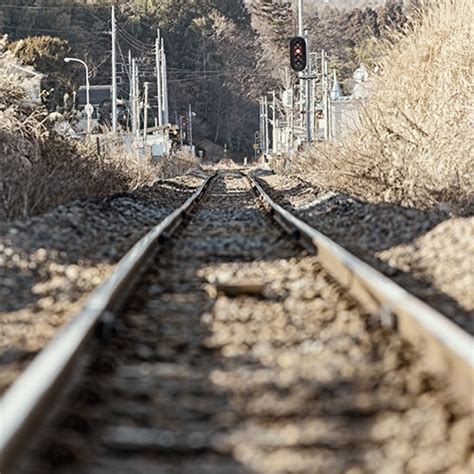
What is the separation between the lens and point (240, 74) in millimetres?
124250

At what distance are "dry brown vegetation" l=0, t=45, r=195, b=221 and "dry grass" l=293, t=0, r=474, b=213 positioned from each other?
14.9 feet

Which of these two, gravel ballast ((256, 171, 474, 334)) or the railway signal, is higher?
the railway signal

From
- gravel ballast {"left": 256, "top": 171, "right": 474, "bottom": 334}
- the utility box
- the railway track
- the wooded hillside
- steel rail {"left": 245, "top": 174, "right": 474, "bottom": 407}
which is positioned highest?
the wooded hillside

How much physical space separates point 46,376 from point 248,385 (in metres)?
0.92

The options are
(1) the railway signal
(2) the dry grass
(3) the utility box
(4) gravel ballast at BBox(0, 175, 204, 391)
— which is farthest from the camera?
(3) the utility box

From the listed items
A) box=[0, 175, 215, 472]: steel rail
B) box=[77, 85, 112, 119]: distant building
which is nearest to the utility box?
box=[77, 85, 112, 119]: distant building

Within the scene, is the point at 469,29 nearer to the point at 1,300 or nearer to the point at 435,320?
the point at 1,300

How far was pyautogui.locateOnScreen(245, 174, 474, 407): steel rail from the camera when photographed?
432 cm

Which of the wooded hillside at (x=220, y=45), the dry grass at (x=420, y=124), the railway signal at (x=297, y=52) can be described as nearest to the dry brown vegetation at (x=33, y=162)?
the dry grass at (x=420, y=124)

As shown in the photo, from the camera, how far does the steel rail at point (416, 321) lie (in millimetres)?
4316

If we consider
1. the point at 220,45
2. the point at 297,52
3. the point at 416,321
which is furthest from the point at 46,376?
the point at 220,45

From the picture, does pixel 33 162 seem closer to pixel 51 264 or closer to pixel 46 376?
pixel 51 264

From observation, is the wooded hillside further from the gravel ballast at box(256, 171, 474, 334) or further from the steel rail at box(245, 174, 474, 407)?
the steel rail at box(245, 174, 474, 407)

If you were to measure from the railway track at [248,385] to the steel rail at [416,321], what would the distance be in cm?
1
